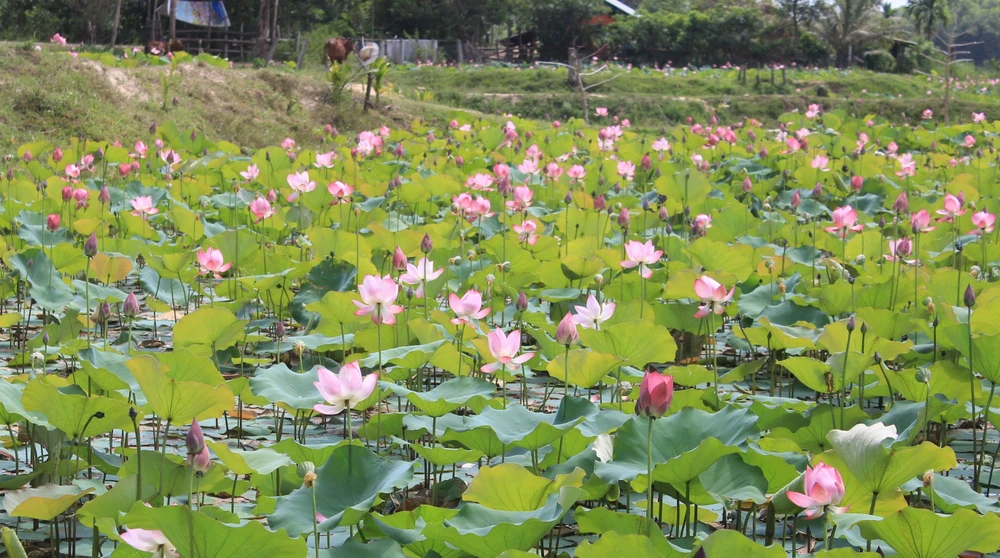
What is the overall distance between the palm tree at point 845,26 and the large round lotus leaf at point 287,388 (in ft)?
98.0

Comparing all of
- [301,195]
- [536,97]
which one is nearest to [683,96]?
[536,97]

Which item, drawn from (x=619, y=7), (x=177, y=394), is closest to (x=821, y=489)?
(x=177, y=394)

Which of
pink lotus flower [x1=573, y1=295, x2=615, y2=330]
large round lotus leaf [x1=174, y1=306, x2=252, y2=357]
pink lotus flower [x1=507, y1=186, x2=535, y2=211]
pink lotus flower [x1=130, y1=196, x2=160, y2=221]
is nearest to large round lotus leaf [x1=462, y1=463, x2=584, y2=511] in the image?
pink lotus flower [x1=573, y1=295, x2=615, y2=330]

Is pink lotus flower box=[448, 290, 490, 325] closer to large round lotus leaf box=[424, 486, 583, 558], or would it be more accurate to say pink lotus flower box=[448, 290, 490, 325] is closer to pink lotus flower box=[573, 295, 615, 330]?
pink lotus flower box=[573, 295, 615, 330]

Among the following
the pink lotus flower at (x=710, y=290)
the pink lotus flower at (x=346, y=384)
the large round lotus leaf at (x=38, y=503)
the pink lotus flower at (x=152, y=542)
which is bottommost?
the large round lotus leaf at (x=38, y=503)

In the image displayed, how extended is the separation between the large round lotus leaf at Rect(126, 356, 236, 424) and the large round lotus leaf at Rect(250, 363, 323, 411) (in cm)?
19

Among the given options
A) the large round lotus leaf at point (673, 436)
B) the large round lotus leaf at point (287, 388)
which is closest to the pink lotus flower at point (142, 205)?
the large round lotus leaf at point (287, 388)

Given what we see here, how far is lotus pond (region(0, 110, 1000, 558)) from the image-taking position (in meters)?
1.38

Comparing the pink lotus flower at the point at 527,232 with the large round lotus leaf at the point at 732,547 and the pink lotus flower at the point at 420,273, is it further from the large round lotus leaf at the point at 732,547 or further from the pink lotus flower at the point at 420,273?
the large round lotus leaf at the point at 732,547

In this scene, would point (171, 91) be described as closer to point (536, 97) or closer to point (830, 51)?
point (536, 97)

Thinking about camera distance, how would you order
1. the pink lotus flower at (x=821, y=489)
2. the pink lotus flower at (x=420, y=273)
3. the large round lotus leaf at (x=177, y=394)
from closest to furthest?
the pink lotus flower at (x=821, y=489) < the large round lotus leaf at (x=177, y=394) < the pink lotus flower at (x=420, y=273)

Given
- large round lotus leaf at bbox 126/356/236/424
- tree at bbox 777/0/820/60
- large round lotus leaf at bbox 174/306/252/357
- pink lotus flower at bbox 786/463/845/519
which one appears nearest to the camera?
pink lotus flower at bbox 786/463/845/519

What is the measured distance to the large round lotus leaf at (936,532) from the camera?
1241 millimetres

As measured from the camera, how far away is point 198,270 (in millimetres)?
3523
